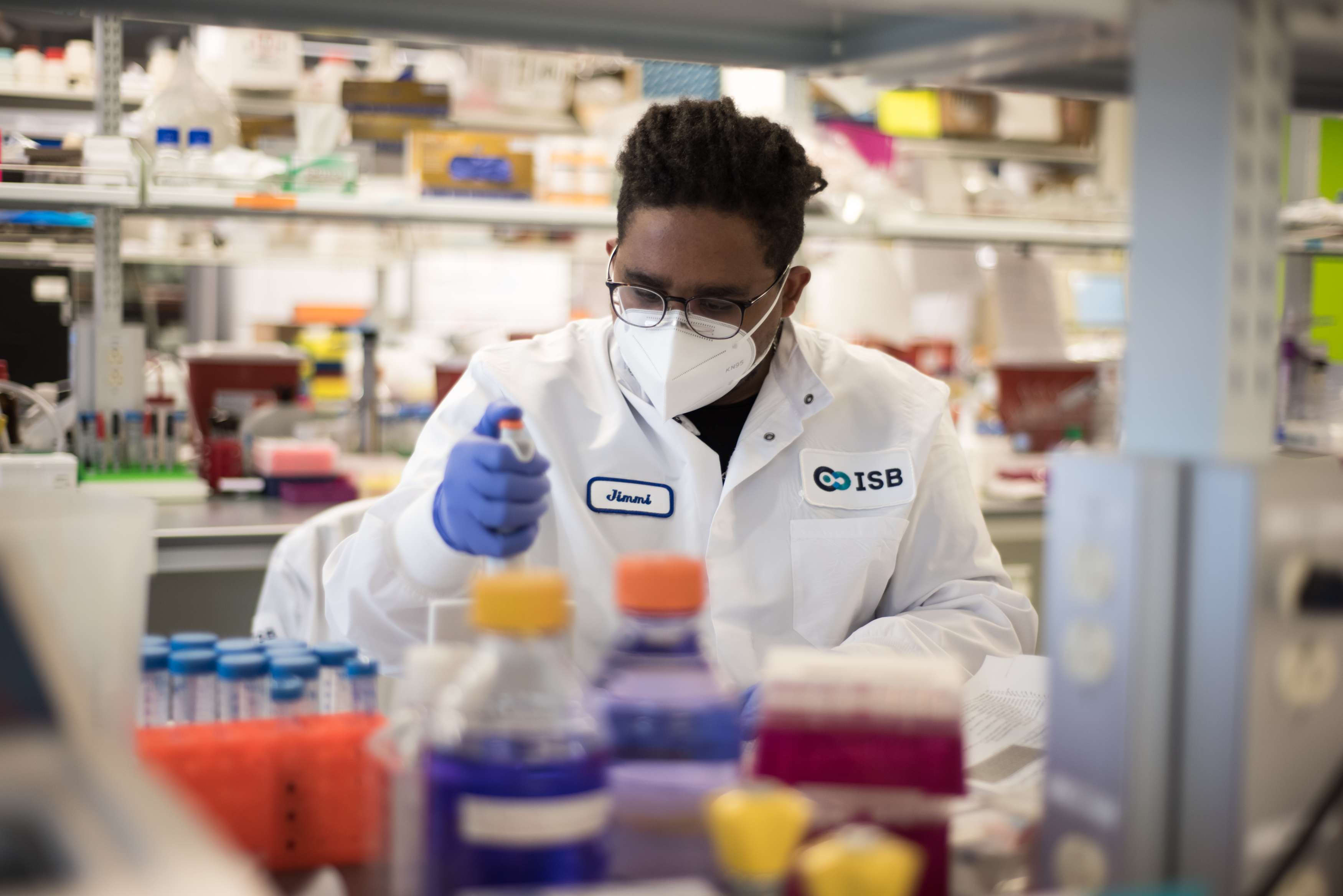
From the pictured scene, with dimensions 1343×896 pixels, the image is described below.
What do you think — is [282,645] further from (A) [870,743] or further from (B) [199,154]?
(B) [199,154]

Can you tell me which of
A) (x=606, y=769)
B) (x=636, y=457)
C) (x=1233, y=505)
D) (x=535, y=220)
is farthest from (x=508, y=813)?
(x=535, y=220)

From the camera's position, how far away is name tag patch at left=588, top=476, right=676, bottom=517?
1.78 meters

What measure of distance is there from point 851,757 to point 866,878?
6.5 inches

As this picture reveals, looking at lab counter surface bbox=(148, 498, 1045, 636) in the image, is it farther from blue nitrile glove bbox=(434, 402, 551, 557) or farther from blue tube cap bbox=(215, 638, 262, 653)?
blue tube cap bbox=(215, 638, 262, 653)

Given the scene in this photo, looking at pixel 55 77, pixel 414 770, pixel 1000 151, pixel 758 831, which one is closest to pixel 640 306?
pixel 414 770

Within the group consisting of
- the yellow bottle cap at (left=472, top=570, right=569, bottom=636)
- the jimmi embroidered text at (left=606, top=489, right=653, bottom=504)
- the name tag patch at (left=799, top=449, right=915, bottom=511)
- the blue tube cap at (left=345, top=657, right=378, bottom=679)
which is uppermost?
the yellow bottle cap at (left=472, top=570, right=569, bottom=636)

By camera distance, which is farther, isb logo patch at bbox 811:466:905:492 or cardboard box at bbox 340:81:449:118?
cardboard box at bbox 340:81:449:118

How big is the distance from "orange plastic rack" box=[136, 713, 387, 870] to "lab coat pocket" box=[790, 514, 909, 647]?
0.98 meters

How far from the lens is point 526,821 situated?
629 mm

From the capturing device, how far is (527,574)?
66cm

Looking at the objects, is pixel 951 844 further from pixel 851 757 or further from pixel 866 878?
pixel 866 878

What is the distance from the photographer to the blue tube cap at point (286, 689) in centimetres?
87

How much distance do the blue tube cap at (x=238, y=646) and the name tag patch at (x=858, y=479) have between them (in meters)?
0.94

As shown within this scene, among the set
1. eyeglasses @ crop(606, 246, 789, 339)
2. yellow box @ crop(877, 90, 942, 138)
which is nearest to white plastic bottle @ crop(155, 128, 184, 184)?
eyeglasses @ crop(606, 246, 789, 339)
